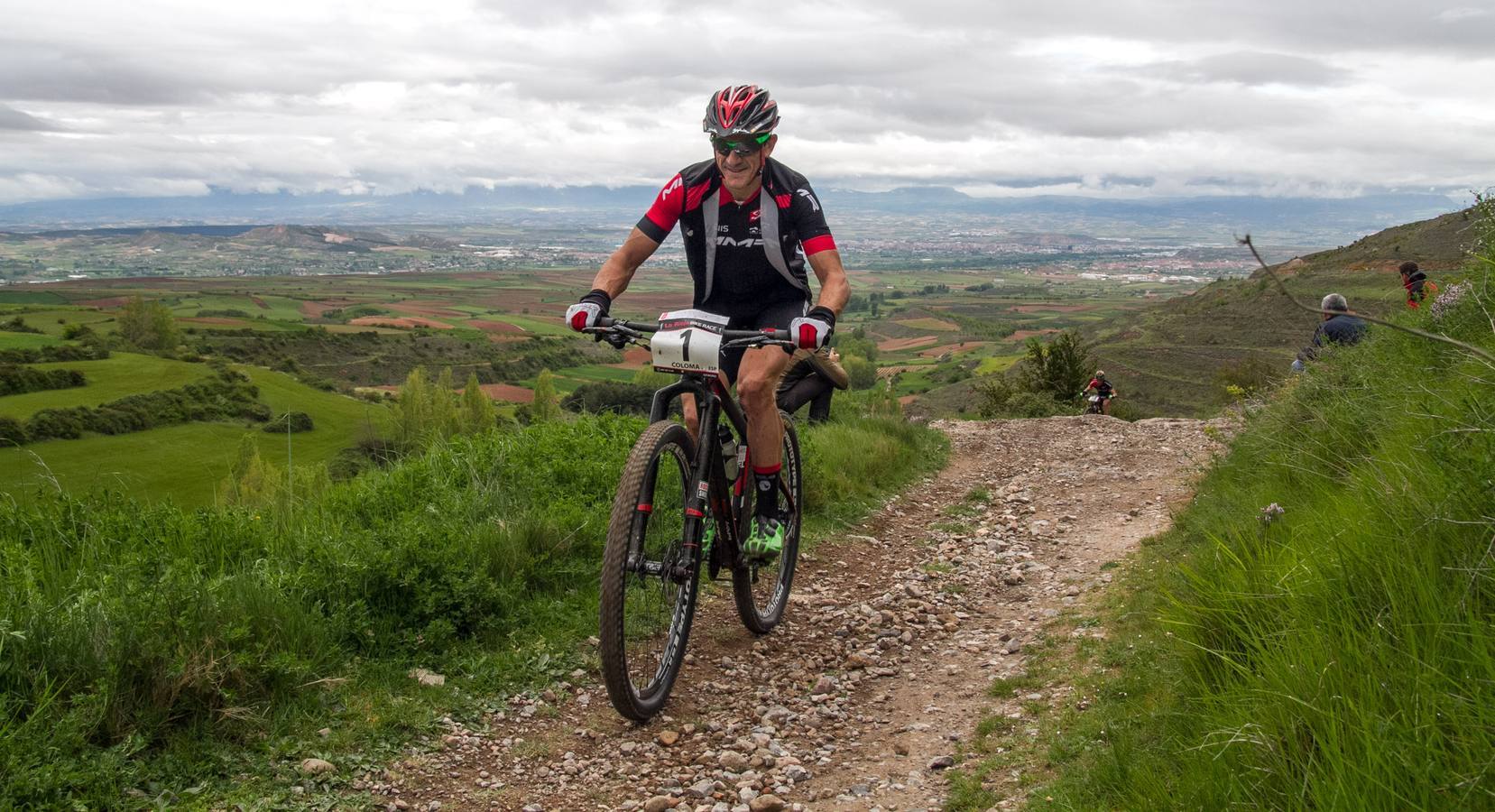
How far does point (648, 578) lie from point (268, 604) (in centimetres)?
168

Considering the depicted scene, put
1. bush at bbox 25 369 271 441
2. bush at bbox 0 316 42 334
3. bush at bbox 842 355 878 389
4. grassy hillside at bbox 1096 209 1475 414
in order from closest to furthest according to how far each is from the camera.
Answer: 1. bush at bbox 25 369 271 441
2. grassy hillside at bbox 1096 209 1475 414
3. bush at bbox 842 355 878 389
4. bush at bbox 0 316 42 334

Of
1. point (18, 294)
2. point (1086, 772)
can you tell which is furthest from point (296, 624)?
point (18, 294)

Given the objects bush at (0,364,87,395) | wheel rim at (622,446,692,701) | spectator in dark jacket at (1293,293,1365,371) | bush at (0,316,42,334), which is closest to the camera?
wheel rim at (622,446,692,701)

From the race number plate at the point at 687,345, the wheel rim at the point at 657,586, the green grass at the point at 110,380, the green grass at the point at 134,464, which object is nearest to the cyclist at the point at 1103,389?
the green grass at the point at 134,464

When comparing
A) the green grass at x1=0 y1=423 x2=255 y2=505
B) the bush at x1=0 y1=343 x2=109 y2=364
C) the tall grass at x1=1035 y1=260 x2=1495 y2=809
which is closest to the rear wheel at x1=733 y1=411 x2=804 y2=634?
the tall grass at x1=1035 y1=260 x2=1495 y2=809

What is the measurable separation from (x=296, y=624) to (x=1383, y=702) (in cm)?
400

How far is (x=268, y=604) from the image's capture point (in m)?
4.14

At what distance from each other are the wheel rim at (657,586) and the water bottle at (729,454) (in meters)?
0.25

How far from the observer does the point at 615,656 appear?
13.7 ft

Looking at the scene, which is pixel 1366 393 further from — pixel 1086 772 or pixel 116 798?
pixel 116 798

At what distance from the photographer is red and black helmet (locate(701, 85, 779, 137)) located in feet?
16.5

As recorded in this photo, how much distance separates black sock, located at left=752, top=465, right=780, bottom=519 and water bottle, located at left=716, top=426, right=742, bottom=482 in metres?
0.27

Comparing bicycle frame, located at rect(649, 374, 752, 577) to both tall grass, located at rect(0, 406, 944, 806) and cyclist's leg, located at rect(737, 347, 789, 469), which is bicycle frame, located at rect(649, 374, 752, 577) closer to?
cyclist's leg, located at rect(737, 347, 789, 469)

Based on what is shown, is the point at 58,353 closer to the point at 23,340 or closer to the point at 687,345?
the point at 23,340
